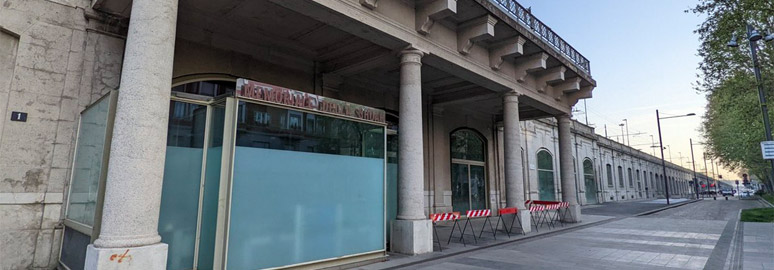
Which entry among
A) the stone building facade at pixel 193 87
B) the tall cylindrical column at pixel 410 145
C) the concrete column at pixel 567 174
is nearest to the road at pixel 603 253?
the tall cylindrical column at pixel 410 145

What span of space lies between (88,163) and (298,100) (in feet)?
11.5

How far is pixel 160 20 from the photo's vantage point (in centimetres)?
524

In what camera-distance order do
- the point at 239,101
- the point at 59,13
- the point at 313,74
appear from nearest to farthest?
the point at 239,101 → the point at 59,13 → the point at 313,74

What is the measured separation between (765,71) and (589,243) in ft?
47.4

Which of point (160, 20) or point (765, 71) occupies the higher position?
point (765, 71)

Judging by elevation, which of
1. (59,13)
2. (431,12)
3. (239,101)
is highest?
(431,12)

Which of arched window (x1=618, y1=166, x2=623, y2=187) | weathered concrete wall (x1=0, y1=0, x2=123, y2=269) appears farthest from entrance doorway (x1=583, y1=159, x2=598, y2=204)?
weathered concrete wall (x1=0, y1=0, x2=123, y2=269)

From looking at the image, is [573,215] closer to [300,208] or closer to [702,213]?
[702,213]

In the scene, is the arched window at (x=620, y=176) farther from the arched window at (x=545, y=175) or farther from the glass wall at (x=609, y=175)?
the arched window at (x=545, y=175)

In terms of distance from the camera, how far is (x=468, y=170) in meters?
18.2

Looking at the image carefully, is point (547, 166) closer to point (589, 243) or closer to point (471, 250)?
point (589, 243)

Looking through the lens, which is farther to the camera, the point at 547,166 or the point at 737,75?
the point at 547,166

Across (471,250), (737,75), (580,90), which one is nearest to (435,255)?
(471,250)

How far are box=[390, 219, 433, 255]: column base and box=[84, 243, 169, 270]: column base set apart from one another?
5166 mm
